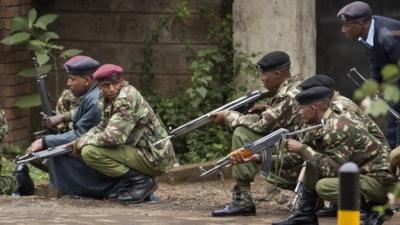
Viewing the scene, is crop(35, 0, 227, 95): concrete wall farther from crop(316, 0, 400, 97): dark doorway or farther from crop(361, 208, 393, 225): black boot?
crop(361, 208, 393, 225): black boot

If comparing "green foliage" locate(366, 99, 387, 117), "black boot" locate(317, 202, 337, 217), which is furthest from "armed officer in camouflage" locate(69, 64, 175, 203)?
"green foliage" locate(366, 99, 387, 117)

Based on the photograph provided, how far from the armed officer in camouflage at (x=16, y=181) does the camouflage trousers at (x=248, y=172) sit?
246cm

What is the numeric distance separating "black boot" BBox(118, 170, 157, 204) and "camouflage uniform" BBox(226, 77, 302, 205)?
116 cm

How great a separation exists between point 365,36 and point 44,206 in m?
3.00

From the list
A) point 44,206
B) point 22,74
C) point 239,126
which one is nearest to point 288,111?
point 239,126

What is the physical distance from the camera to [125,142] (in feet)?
31.9

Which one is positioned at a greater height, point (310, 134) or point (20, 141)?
point (310, 134)

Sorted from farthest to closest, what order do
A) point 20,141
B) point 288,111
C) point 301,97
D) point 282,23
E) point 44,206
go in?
1. point 20,141
2. point 282,23
3. point 44,206
4. point 288,111
5. point 301,97

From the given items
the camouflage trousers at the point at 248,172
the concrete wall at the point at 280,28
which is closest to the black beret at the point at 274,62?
the camouflage trousers at the point at 248,172

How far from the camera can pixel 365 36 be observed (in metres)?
9.12

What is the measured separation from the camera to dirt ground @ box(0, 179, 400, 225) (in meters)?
8.78

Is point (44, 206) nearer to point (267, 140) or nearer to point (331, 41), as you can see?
point (267, 140)

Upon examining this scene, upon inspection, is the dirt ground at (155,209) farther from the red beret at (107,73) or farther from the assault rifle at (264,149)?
the red beret at (107,73)

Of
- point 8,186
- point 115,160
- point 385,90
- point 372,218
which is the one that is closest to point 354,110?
point 372,218
